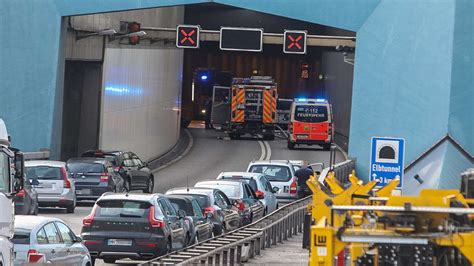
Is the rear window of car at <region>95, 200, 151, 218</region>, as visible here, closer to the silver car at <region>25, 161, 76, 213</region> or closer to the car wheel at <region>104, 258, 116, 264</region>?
the car wheel at <region>104, 258, 116, 264</region>

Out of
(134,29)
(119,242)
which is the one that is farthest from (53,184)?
(134,29)

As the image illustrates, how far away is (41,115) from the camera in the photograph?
4591 centimetres

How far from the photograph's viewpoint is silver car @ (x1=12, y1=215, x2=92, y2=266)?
18.7m

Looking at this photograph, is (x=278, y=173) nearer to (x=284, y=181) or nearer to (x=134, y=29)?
(x=284, y=181)

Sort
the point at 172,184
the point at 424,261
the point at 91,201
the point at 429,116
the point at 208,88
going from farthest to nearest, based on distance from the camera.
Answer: the point at 208,88 < the point at 172,184 < the point at 429,116 < the point at 91,201 < the point at 424,261

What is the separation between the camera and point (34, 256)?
61.1ft

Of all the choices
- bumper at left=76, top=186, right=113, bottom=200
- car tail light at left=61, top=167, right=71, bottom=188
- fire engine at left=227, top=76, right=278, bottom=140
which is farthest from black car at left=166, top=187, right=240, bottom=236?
fire engine at left=227, top=76, right=278, bottom=140

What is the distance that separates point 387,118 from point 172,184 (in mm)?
8456

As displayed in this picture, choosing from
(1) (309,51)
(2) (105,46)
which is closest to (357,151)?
(2) (105,46)

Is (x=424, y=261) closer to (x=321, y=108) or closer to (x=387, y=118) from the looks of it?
(x=387, y=118)

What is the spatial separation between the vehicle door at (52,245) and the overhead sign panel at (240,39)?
32812 mm

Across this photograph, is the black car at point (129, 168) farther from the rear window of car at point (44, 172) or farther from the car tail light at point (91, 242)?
the car tail light at point (91, 242)

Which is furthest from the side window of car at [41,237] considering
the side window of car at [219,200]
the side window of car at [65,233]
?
the side window of car at [219,200]

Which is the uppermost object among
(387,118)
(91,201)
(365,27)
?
(365,27)
